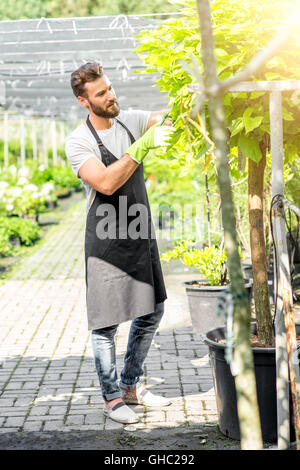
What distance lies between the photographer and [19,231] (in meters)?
11.7

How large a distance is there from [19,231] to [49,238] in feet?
3.53

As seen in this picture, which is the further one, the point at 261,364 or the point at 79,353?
the point at 79,353

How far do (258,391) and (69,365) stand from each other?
6.63ft

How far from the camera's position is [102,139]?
3713mm

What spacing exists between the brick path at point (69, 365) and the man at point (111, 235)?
1.09 feet

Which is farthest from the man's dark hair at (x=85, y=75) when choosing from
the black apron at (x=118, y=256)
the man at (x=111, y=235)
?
the black apron at (x=118, y=256)

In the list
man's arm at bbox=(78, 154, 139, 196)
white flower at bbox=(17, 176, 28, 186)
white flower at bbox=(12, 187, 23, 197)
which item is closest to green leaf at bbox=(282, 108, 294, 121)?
man's arm at bbox=(78, 154, 139, 196)

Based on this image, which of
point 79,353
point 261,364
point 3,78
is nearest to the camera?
point 261,364

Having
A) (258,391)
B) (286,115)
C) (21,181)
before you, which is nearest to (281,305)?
(258,391)

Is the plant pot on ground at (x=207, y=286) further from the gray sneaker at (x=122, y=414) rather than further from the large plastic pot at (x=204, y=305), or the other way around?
the gray sneaker at (x=122, y=414)

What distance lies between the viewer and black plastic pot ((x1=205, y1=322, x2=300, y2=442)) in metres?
3.28

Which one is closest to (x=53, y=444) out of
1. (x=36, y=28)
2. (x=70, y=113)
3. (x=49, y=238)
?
(x=36, y=28)

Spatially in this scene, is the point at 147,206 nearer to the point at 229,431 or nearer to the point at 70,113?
the point at 229,431

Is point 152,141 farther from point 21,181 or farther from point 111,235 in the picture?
point 21,181
